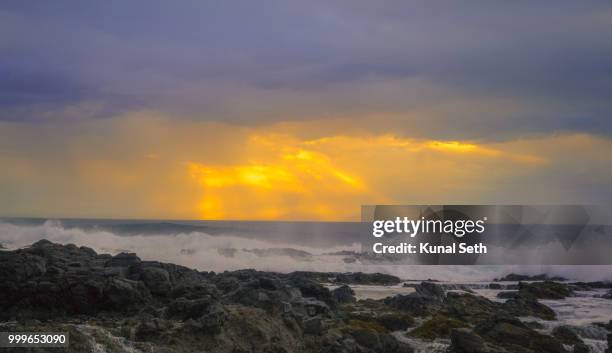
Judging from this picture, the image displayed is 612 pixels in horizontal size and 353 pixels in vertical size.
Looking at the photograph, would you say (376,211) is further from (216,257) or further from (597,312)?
(216,257)

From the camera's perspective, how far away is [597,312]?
3197cm

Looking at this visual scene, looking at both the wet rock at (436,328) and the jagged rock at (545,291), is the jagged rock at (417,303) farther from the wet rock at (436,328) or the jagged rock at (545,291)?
the jagged rock at (545,291)

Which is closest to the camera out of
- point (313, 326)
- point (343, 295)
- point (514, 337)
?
point (313, 326)

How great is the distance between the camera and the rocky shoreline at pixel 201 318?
17.7 metres

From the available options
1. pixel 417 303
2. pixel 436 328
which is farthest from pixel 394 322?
pixel 417 303

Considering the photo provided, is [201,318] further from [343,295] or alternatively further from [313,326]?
[343,295]

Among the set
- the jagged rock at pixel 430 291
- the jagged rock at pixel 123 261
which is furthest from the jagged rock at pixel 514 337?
the jagged rock at pixel 123 261

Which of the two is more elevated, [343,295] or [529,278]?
[343,295]

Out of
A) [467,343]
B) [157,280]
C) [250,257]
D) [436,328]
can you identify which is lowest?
[436,328]

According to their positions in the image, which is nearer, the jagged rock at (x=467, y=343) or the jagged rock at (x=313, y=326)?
the jagged rock at (x=467, y=343)

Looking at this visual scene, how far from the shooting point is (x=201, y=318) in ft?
61.1

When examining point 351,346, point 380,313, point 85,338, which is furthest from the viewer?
point 380,313

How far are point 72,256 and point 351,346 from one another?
17.7 meters

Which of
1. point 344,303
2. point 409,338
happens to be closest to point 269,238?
point 344,303
